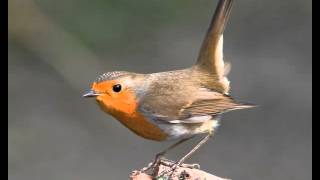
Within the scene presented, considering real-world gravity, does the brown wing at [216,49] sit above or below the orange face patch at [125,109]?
above

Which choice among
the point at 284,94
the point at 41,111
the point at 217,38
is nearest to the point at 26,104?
the point at 41,111

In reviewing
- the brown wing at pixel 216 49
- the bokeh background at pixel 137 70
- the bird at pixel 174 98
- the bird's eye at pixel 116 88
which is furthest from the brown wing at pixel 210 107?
the bokeh background at pixel 137 70

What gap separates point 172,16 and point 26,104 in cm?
150

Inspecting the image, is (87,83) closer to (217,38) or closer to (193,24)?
(193,24)

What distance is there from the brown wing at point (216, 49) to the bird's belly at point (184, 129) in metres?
0.38

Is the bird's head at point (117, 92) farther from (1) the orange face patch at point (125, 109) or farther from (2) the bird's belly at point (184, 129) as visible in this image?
→ (2) the bird's belly at point (184, 129)

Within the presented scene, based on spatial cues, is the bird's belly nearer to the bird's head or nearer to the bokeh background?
the bird's head

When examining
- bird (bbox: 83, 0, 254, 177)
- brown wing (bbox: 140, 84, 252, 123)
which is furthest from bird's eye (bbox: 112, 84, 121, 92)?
brown wing (bbox: 140, 84, 252, 123)

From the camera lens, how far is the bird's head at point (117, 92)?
529cm

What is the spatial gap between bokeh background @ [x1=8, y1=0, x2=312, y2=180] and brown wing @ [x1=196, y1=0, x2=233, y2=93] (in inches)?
90.5

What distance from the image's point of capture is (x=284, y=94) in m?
9.09

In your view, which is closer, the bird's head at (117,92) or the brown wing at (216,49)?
the bird's head at (117,92)
